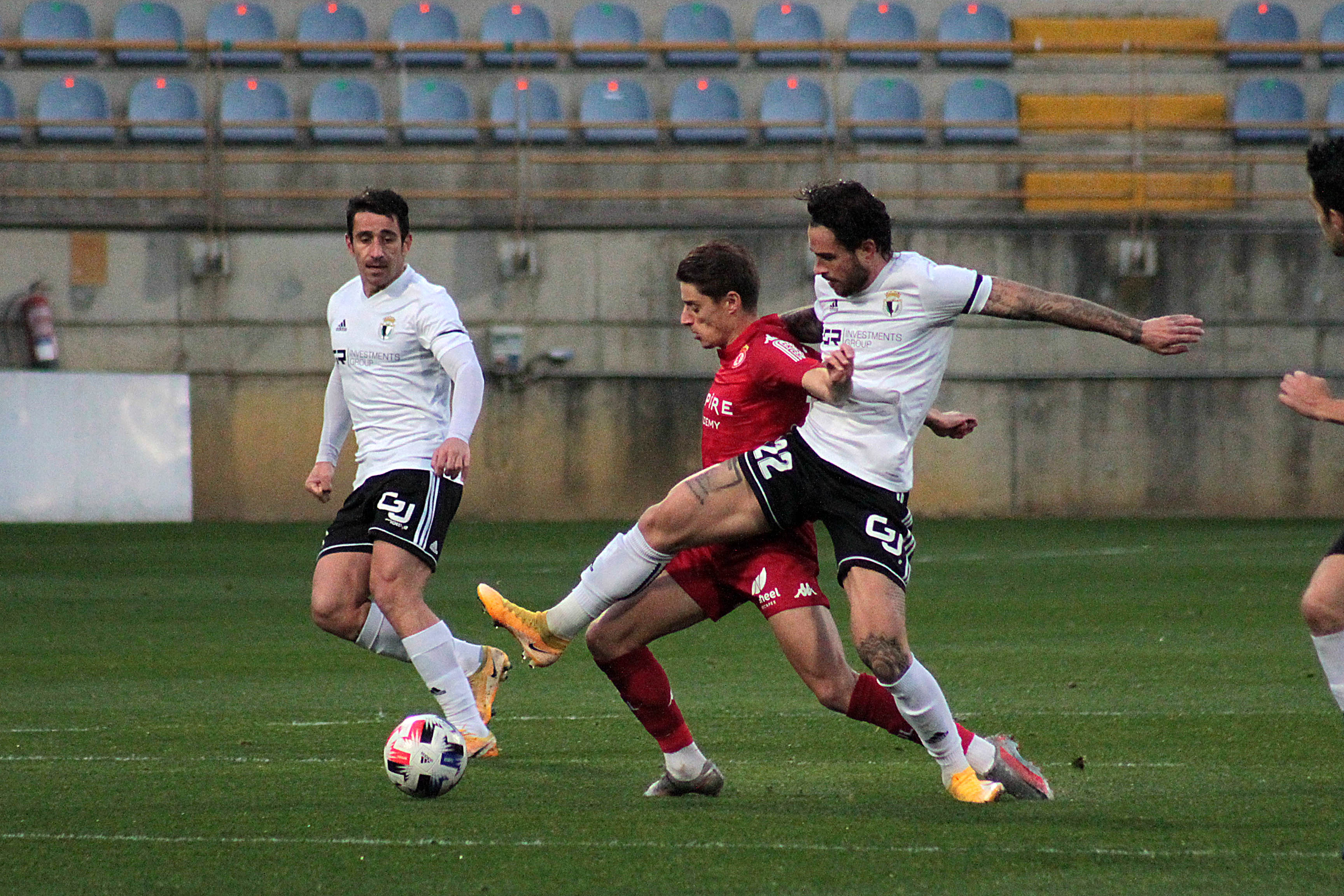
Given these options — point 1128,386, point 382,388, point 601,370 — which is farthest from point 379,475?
point 1128,386

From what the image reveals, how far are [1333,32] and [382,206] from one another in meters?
18.6

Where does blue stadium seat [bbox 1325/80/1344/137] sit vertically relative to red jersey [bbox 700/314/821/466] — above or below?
above

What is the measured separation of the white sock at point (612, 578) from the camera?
213 inches

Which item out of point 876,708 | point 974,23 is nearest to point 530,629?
point 876,708

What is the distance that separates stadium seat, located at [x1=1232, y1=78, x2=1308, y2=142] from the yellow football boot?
16.9 meters

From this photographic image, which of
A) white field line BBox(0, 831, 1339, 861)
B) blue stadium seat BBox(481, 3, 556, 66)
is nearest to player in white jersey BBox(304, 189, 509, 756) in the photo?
white field line BBox(0, 831, 1339, 861)

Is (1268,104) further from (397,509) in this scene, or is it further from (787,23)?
(397,509)

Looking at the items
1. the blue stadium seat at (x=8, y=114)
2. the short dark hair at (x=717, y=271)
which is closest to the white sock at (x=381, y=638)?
the short dark hair at (x=717, y=271)

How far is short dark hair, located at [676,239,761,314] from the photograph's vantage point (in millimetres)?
5496

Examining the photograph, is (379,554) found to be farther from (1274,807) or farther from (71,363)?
(71,363)

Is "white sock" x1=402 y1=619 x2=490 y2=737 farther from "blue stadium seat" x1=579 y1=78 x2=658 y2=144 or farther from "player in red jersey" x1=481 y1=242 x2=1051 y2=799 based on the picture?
"blue stadium seat" x1=579 y1=78 x2=658 y2=144

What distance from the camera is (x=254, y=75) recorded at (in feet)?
67.9

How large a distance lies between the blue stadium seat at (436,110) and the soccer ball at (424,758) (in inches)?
598

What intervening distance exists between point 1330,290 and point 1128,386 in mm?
2448
